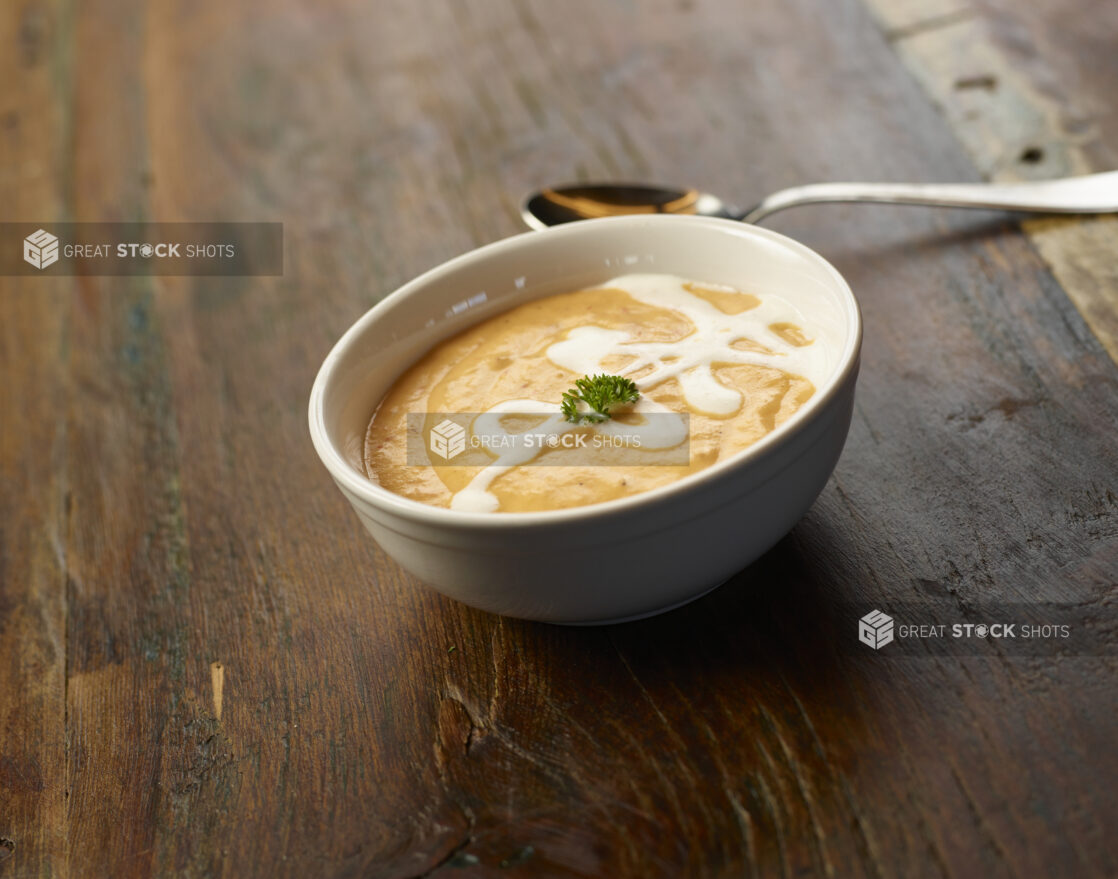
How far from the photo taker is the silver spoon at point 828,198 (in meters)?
1.56

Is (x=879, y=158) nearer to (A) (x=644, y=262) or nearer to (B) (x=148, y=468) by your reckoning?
(A) (x=644, y=262)

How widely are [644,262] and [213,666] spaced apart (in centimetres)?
69

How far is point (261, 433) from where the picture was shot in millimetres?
1558

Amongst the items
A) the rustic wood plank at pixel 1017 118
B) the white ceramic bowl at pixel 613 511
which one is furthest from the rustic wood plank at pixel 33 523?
the rustic wood plank at pixel 1017 118

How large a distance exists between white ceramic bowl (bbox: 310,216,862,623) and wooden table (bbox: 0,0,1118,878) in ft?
0.35

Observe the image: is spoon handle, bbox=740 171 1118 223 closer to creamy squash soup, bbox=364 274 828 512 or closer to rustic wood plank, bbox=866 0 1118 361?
rustic wood plank, bbox=866 0 1118 361
